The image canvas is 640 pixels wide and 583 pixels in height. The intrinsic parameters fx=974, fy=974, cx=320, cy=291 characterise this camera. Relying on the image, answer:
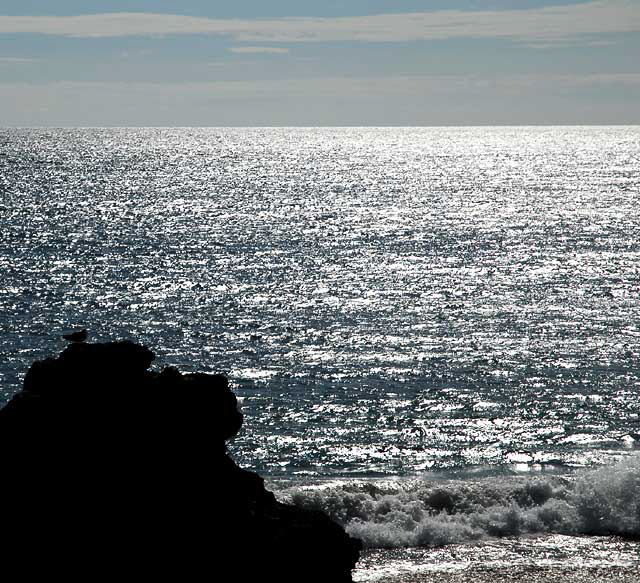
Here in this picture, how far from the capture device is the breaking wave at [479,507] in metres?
33.3

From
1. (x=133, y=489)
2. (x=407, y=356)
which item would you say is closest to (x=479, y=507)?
(x=133, y=489)

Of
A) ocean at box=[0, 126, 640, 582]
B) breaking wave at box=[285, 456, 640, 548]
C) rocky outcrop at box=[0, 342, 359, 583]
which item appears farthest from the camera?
ocean at box=[0, 126, 640, 582]

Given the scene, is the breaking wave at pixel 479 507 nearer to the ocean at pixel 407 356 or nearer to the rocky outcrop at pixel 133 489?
the ocean at pixel 407 356

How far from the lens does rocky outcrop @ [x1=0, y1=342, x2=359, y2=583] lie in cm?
1897

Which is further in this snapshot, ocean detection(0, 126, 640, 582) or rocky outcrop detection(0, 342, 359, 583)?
ocean detection(0, 126, 640, 582)

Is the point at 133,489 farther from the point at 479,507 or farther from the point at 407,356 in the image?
the point at 407,356

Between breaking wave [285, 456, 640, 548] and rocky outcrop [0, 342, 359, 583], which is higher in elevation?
rocky outcrop [0, 342, 359, 583]

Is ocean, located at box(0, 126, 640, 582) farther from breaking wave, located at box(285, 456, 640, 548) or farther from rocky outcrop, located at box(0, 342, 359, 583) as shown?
rocky outcrop, located at box(0, 342, 359, 583)

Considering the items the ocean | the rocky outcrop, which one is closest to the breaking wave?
the ocean

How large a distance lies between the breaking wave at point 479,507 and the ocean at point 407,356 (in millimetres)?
80

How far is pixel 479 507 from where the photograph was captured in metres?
35.5

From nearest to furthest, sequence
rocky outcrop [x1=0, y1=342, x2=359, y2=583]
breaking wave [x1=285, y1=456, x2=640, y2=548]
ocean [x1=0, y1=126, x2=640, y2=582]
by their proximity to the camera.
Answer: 1. rocky outcrop [x1=0, y1=342, x2=359, y2=583]
2. breaking wave [x1=285, y1=456, x2=640, y2=548]
3. ocean [x1=0, y1=126, x2=640, y2=582]

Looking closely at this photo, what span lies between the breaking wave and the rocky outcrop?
42.3 ft

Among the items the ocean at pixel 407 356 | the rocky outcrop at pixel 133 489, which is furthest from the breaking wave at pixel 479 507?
the rocky outcrop at pixel 133 489
